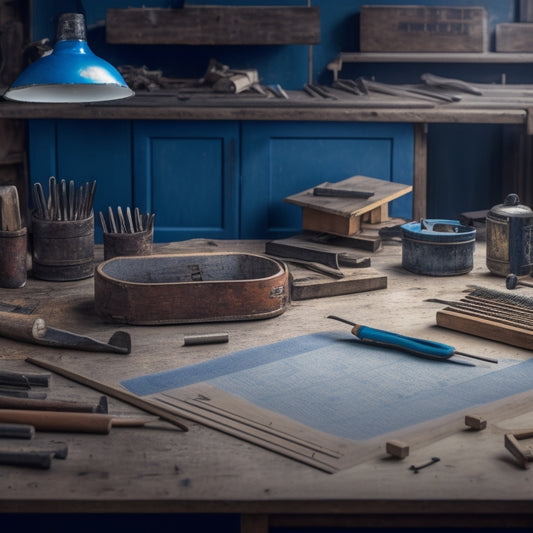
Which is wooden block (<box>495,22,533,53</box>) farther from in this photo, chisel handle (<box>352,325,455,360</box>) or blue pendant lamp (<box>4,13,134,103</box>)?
chisel handle (<box>352,325,455,360</box>)

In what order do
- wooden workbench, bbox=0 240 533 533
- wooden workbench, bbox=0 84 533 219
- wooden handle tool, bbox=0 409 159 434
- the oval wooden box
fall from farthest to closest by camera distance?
wooden workbench, bbox=0 84 533 219
the oval wooden box
wooden handle tool, bbox=0 409 159 434
wooden workbench, bbox=0 240 533 533

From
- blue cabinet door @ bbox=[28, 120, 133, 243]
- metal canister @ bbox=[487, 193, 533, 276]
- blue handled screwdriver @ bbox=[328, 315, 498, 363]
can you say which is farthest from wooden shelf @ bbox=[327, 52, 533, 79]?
blue handled screwdriver @ bbox=[328, 315, 498, 363]

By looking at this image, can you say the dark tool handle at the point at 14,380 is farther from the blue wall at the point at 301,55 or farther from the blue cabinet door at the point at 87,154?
the blue wall at the point at 301,55

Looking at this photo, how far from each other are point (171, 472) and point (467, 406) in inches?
22.4

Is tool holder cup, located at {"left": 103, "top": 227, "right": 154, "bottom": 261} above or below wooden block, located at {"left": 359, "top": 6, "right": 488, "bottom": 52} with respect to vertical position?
below

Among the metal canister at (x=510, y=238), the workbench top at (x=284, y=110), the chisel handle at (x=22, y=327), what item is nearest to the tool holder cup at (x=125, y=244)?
the chisel handle at (x=22, y=327)

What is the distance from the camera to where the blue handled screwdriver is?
1806mm

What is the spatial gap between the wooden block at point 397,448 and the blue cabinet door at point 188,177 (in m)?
3.41

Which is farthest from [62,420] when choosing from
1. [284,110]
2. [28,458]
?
[284,110]

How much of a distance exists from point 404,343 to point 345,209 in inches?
38.5

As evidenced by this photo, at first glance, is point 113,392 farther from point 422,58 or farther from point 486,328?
point 422,58

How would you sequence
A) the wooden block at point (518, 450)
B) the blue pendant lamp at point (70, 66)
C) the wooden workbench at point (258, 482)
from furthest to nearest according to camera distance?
the blue pendant lamp at point (70, 66)
the wooden block at point (518, 450)
the wooden workbench at point (258, 482)

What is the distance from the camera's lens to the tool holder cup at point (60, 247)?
2.37 m

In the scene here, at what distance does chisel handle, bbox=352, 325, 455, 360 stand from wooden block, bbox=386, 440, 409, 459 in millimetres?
480
